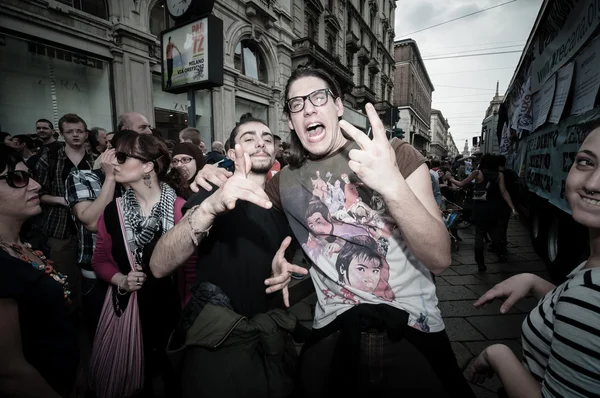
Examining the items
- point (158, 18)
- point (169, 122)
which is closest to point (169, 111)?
point (169, 122)

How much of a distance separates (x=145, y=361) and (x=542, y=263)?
6.01 meters

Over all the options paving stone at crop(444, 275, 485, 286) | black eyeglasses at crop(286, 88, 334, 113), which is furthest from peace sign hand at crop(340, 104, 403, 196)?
paving stone at crop(444, 275, 485, 286)

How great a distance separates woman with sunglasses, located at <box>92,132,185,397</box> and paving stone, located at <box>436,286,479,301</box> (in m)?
3.38

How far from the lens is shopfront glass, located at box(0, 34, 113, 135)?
596cm

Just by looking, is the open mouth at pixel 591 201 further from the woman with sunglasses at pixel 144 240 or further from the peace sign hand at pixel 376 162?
the woman with sunglasses at pixel 144 240

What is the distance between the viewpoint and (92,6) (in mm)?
7238

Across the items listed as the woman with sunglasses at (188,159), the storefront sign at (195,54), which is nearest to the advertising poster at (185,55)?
the storefront sign at (195,54)

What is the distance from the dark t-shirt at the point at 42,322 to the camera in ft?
3.89

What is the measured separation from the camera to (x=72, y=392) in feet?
5.03

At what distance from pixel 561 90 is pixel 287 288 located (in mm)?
4443

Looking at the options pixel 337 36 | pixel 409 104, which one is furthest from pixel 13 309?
pixel 409 104

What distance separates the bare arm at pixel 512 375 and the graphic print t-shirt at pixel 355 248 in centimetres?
21

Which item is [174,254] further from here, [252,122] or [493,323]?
[493,323]

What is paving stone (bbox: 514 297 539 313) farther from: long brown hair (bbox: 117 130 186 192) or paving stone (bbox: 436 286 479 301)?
long brown hair (bbox: 117 130 186 192)
